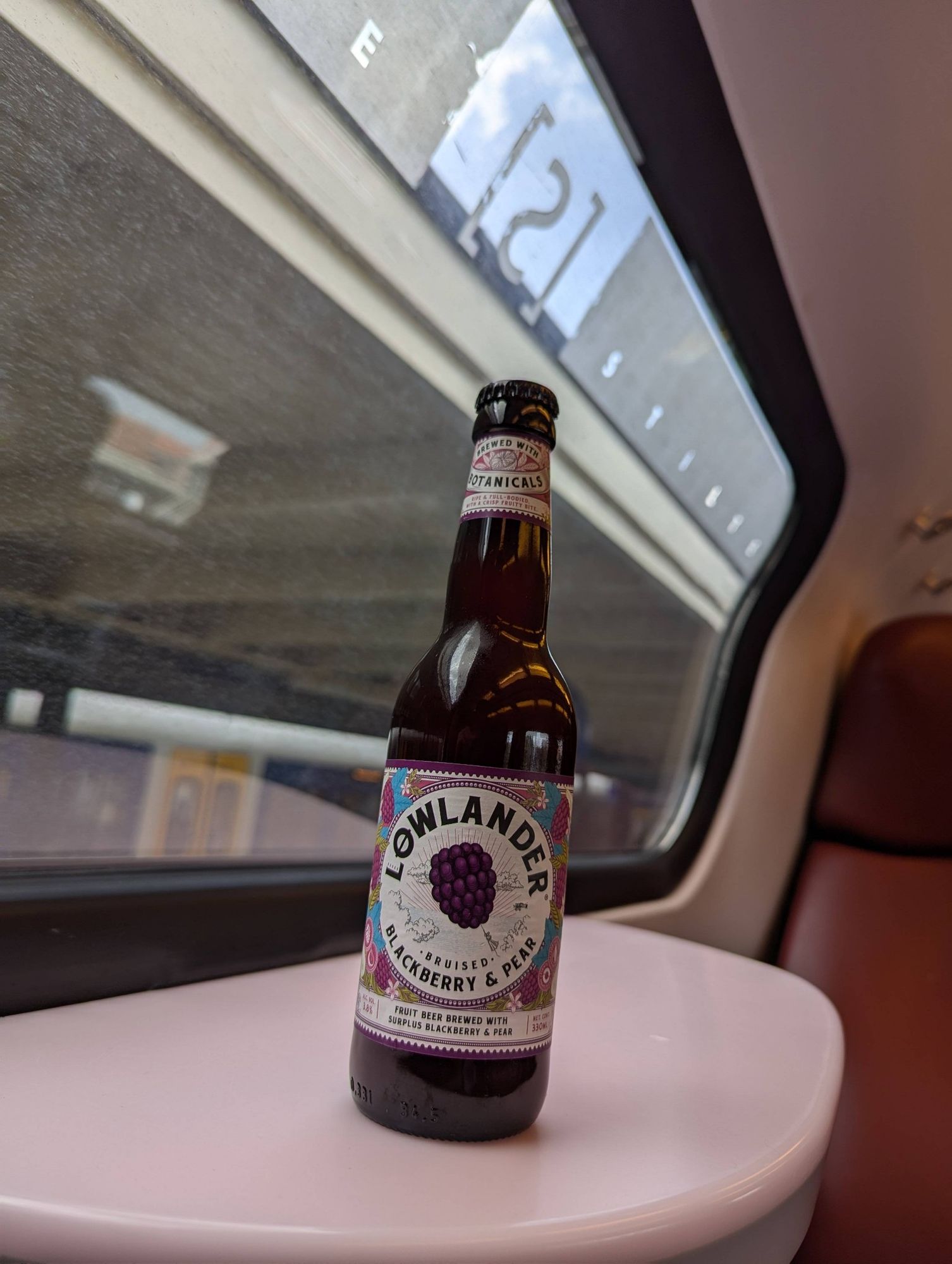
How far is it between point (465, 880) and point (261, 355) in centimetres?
61

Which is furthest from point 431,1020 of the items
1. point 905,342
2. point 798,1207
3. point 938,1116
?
point 905,342

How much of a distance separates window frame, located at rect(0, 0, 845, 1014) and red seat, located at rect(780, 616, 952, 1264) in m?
0.28

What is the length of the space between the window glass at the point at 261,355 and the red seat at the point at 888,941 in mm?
683

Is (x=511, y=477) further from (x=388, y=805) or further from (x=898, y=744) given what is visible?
(x=898, y=744)

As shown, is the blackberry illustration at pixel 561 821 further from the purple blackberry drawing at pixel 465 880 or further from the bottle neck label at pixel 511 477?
the bottle neck label at pixel 511 477

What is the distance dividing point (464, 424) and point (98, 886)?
73cm

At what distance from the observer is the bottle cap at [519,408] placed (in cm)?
50

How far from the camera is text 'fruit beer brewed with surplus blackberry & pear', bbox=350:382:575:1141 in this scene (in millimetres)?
436

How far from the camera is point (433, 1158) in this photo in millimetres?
409

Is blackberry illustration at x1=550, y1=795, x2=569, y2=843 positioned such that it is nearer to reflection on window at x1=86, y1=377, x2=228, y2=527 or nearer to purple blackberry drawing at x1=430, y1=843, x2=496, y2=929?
purple blackberry drawing at x1=430, y1=843, x2=496, y2=929

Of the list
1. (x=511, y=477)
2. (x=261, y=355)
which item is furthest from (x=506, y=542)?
(x=261, y=355)

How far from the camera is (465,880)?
439 mm

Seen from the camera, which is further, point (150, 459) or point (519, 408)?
point (150, 459)

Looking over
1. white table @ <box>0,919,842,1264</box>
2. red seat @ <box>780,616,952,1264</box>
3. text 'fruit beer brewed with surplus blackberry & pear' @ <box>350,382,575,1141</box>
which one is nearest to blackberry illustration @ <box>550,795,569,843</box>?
text 'fruit beer brewed with surplus blackberry & pear' @ <box>350,382,575,1141</box>
